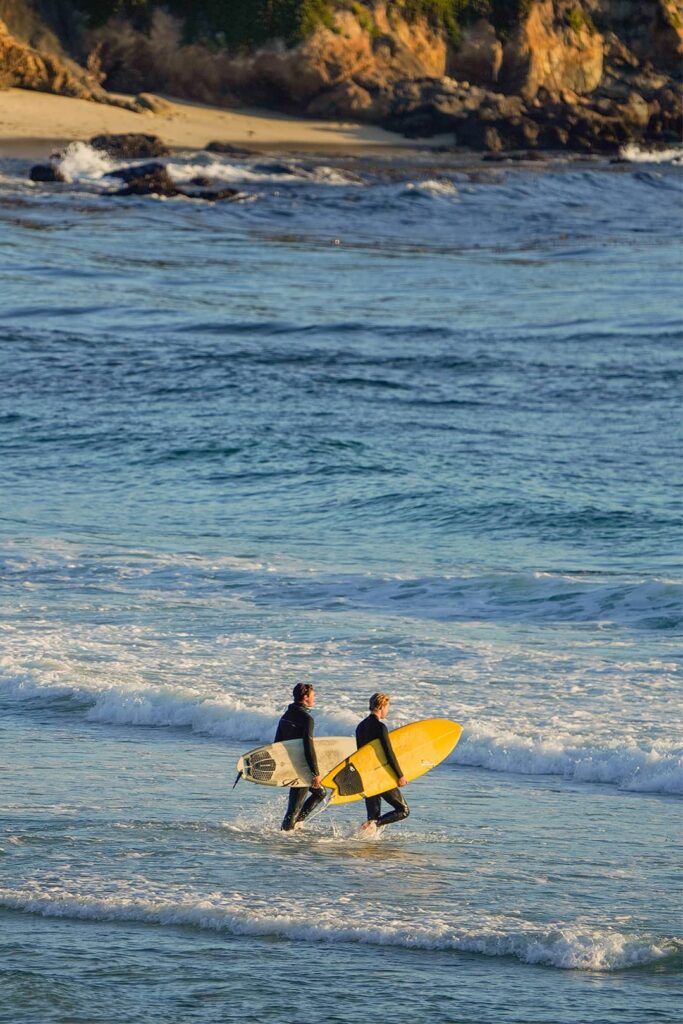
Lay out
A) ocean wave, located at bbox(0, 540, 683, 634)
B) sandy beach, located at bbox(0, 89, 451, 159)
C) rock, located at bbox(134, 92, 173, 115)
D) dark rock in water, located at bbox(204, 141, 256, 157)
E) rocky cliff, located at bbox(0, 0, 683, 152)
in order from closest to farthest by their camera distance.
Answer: ocean wave, located at bbox(0, 540, 683, 634) < dark rock in water, located at bbox(204, 141, 256, 157) < sandy beach, located at bbox(0, 89, 451, 159) < rock, located at bbox(134, 92, 173, 115) < rocky cliff, located at bbox(0, 0, 683, 152)

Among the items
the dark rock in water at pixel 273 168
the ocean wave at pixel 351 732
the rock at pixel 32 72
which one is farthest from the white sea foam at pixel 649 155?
the ocean wave at pixel 351 732

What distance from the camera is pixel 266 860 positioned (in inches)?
344

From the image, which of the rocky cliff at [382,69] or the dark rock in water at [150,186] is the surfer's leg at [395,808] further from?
the rocky cliff at [382,69]

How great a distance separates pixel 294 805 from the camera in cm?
944

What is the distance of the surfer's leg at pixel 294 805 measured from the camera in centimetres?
941

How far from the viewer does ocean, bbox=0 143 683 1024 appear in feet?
24.4

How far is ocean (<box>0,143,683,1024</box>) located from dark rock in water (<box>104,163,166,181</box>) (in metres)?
11.2

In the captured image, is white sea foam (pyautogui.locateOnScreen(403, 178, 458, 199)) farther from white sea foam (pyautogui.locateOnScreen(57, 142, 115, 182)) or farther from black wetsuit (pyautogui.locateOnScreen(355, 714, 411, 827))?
black wetsuit (pyautogui.locateOnScreen(355, 714, 411, 827))

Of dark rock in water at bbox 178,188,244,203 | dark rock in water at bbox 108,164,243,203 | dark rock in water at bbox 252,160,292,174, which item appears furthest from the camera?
dark rock in water at bbox 252,160,292,174

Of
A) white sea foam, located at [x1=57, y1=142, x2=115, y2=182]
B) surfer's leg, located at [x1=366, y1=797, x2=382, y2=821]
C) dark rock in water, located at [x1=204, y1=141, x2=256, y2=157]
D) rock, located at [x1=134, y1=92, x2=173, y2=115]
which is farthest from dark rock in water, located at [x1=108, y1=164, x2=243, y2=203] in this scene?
surfer's leg, located at [x1=366, y1=797, x2=382, y2=821]

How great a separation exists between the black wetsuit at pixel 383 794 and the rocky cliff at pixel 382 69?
53471 mm

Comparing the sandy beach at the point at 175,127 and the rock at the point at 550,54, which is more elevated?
the rock at the point at 550,54

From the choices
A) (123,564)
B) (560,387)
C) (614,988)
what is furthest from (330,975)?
(560,387)

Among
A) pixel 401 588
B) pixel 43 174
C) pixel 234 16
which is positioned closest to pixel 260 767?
pixel 401 588
